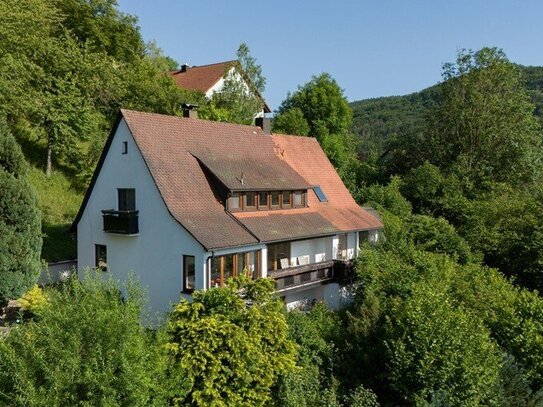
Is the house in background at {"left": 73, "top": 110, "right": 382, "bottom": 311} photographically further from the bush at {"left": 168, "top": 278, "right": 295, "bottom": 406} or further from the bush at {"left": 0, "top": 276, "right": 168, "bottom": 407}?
the bush at {"left": 0, "top": 276, "right": 168, "bottom": 407}

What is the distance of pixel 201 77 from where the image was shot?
4116 cm

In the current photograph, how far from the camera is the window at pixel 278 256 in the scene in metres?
17.8


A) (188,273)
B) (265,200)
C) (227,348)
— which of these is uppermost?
(265,200)

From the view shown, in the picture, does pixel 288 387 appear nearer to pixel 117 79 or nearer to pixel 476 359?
pixel 476 359

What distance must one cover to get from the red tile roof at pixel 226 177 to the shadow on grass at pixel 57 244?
3.48m

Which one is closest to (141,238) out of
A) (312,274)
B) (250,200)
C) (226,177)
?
(226,177)

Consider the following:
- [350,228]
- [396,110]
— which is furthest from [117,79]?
[396,110]

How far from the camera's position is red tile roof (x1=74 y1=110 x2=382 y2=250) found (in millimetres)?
15797

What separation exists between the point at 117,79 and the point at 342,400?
2268 centimetres

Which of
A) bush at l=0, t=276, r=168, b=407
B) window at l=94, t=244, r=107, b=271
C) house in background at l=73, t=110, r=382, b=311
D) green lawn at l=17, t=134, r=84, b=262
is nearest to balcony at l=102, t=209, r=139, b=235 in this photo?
house in background at l=73, t=110, r=382, b=311

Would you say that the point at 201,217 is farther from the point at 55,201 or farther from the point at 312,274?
the point at 55,201

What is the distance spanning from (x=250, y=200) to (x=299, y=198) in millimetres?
Result: 2780

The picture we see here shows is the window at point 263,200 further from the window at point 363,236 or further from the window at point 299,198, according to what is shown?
the window at point 363,236

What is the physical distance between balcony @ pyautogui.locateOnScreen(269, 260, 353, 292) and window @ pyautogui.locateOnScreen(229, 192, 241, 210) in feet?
8.83
